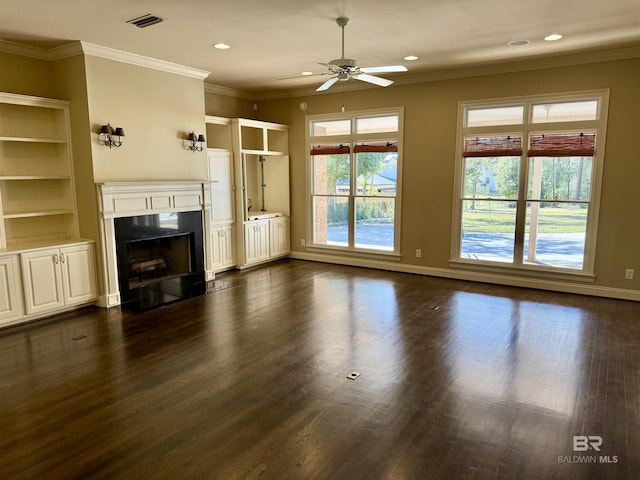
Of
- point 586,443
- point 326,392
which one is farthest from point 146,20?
point 586,443

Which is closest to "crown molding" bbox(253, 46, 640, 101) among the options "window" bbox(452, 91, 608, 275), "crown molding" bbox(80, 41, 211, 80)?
"window" bbox(452, 91, 608, 275)

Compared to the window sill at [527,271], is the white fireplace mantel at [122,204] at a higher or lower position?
higher

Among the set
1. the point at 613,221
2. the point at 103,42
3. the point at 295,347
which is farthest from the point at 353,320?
the point at 103,42

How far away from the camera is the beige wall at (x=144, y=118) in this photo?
199 inches

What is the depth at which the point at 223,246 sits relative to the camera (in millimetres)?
7059

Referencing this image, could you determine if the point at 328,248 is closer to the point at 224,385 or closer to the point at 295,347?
the point at 295,347

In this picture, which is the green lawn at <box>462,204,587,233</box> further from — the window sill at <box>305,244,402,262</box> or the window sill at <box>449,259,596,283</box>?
the window sill at <box>305,244,402,262</box>

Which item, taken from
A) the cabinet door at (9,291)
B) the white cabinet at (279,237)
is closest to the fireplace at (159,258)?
the cabinet door at (9,291)

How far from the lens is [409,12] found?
13.1 ft

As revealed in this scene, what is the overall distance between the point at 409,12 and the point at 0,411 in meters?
→ 4.58

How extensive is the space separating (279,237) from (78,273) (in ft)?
12.1

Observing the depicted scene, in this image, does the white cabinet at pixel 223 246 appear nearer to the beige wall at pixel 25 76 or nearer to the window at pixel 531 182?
the beige wall at pixel 25 76

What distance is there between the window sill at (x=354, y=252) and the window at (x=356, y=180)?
30 mm

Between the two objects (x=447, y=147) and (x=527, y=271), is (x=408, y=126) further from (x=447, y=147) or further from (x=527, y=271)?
(x=527, y=271)
